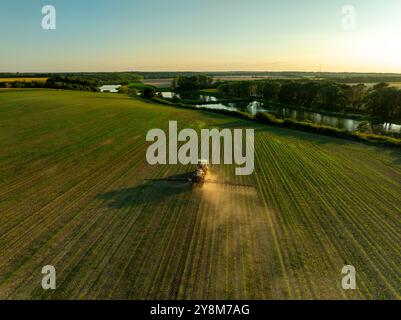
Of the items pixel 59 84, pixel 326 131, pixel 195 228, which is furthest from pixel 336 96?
pixel 59 84

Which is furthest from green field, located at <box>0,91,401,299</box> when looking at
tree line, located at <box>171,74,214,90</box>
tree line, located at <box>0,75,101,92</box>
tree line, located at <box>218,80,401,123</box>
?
tree line, located at <box>171,74,214,90</box>

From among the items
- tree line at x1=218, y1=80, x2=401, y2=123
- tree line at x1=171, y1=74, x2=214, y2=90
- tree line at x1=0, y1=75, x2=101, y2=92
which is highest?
tree line at x1=171, y1=74, x2=214, y2=90

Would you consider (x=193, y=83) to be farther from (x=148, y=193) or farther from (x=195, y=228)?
(x=195, y=228)

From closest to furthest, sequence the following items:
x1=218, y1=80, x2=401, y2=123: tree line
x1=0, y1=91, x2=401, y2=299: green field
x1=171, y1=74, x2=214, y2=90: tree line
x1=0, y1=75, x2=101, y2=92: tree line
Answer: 1. x1=0, y1=91, x2=401, y2=299: green field
2. x1=218, y1=80, x2=401, y2=123: tree line
3. x1=0, y1=75, x2=101, y2=92: tree line
4. x1=171, y1=74, x2=214, y2=90: tree line

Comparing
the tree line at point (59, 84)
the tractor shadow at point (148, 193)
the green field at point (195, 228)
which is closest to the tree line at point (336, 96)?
the green field at point (195, 228)

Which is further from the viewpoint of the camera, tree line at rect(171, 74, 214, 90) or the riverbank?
tree line at rect(171, 74, 214, 90)

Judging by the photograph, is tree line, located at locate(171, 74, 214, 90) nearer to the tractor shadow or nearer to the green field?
the green field
